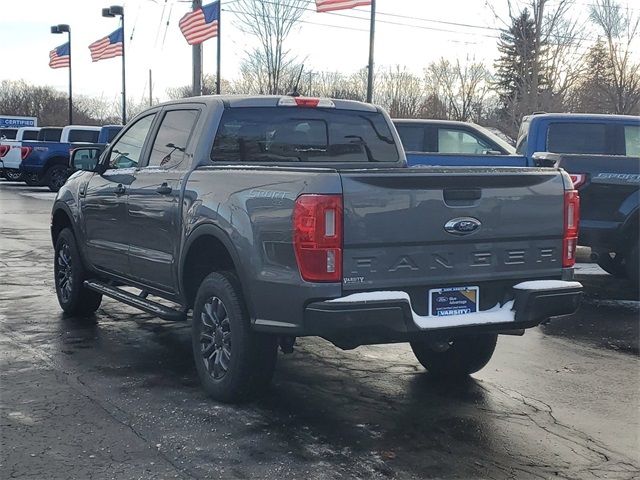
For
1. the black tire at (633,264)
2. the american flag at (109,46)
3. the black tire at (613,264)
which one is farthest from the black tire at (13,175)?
the black tire at (633,264)

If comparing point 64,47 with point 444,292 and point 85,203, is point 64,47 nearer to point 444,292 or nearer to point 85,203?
point 85,203

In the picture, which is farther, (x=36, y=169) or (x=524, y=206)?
(x=36, y=169)

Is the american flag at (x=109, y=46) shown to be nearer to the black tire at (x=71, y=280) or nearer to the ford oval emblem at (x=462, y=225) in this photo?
the black tire at (x=71, y=280)

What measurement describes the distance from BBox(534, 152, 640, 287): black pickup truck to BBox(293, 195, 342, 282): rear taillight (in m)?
5.60

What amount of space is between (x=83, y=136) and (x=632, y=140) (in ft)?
65.8

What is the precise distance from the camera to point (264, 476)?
3.88 m

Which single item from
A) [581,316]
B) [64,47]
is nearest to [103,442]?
[581,316]

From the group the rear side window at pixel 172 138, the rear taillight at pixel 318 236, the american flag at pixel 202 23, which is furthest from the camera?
the american flag at pixel 202 23

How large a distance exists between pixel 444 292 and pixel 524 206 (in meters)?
0.73

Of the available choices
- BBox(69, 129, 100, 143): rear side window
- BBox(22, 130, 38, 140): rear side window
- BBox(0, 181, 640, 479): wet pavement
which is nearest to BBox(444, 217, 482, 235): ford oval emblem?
BBox(0, 181, 640, 479): wet pavement

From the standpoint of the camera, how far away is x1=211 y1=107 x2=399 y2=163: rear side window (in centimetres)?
572

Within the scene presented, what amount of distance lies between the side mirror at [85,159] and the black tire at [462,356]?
3272mm

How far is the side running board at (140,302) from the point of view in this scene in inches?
218

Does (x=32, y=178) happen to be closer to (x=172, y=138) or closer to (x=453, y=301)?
(x=172, y=138)
